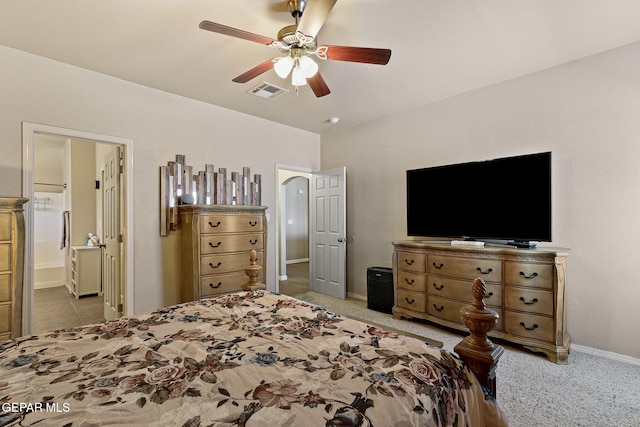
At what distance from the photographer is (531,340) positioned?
107 inches

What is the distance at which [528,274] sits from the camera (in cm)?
274

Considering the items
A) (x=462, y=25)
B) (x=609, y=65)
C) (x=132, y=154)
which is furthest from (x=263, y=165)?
(x=609, y=65)

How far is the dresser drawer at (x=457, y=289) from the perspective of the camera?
9.57 feet

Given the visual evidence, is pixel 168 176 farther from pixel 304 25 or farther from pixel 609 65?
pixel 609 65

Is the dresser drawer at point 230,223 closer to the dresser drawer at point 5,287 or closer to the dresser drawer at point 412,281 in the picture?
the dresser drawer at point 5,287

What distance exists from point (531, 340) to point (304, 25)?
3.15 metres

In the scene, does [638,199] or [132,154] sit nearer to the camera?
[638,199]

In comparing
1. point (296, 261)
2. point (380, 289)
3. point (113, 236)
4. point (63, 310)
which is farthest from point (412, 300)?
point (296, 261)

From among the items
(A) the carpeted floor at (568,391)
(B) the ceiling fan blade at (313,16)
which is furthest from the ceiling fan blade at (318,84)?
(A) the carpeted floor at (568,391)

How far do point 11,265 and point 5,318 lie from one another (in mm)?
396

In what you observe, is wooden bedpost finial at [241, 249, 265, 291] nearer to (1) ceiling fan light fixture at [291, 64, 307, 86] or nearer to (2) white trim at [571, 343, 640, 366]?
(1) ceiling fan light fixture at [291, 64, 307, 86]

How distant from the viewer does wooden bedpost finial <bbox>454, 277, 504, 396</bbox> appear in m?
1.17

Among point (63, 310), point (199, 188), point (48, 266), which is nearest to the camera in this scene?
point (199, 188)

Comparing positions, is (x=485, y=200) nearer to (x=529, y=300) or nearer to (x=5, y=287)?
(x=529, y=300)
